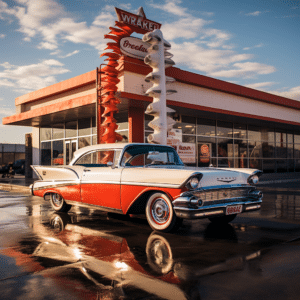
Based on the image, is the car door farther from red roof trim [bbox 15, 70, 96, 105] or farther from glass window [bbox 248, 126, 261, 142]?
glass window [bbox 248, 126, 261, 142]

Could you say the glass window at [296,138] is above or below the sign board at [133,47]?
below

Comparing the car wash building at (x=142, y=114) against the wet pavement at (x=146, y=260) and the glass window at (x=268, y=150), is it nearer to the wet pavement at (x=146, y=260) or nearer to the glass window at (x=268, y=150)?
the glass window at (x=268, y=150)

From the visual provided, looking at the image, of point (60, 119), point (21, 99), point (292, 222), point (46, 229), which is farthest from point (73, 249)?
point (21, 99)

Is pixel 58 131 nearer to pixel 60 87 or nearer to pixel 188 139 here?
pixel 60 87

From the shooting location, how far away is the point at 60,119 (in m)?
19.2

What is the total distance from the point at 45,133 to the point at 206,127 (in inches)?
403

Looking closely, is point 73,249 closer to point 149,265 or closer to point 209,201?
point 149,265

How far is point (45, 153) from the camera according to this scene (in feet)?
70.9

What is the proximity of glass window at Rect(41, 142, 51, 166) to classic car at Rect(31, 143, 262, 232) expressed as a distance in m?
14.2

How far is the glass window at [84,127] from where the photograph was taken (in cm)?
1844

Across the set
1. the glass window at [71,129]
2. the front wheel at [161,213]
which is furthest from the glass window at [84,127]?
the front wheel at [161,213]

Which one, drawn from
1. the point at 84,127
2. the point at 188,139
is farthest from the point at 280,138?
the point at 84,127

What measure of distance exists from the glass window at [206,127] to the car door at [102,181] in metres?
12.7

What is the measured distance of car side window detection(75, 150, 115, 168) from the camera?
22.3 ft
